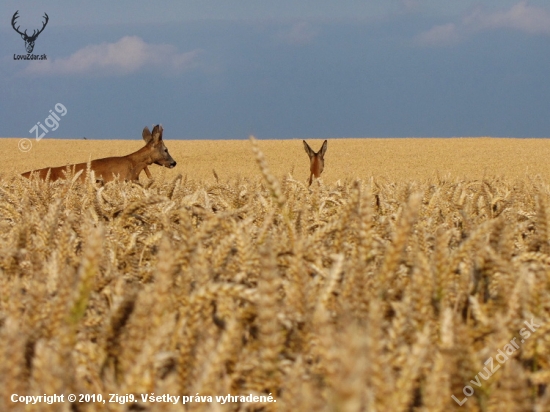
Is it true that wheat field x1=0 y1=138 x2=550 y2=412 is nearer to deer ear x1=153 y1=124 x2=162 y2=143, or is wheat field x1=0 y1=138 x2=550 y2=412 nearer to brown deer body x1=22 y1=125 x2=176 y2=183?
brown deer body x1=22 y1=125 x2=176 y2=183

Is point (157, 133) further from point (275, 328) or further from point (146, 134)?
point (275, 328)

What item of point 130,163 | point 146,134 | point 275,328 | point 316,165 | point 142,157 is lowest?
point 275,328

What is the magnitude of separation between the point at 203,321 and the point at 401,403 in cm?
57

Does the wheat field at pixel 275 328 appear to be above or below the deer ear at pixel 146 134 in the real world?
below

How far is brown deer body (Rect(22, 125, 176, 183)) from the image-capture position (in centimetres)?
1179

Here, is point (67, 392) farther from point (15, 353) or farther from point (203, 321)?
point (203, 321)

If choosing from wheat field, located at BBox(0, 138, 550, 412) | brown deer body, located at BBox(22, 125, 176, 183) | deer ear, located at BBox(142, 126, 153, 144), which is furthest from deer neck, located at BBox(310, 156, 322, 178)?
wheat field, located at BBox(0, 138, 550, 412)

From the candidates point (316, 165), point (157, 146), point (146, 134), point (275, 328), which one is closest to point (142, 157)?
point (157, 146)

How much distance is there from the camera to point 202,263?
Answer: 132cm

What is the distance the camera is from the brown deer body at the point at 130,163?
464 inches

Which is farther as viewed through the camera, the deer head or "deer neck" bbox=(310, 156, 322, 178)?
the deer head

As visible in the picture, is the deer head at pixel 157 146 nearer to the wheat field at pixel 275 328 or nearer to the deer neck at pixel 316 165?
the deer neck at pixel 316 165

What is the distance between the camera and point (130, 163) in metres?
12.8

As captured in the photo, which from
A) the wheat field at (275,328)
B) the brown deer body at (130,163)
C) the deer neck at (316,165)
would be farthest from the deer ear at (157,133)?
the wheat field at (275,328)
